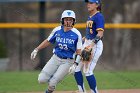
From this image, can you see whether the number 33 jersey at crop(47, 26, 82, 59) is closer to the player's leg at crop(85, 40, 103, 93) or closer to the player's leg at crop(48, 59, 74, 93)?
the player's leg at crop(48, 59, 74, 93)

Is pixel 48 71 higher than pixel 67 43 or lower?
lower

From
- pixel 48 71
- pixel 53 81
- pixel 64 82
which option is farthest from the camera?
pixel 64 82

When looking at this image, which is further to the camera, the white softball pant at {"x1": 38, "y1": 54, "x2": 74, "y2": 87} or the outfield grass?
the outfield grass

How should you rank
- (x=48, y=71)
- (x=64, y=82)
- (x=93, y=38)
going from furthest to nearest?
(x=64, y=82)
(x=93, y=38)
(x=48, y=71)

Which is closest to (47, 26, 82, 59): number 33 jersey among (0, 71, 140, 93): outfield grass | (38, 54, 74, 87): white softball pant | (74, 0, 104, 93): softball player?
(38, 54, 74, 87): white softball pant

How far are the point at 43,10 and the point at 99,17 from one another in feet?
26.2

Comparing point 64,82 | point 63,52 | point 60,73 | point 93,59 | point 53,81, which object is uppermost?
point 63,52

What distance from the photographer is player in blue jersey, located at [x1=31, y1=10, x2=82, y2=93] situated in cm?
919

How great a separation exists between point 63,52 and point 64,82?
3328 millimetres

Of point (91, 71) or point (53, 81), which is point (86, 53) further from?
point (53, 81)

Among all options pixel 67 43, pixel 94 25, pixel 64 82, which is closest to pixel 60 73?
pixel 67 43

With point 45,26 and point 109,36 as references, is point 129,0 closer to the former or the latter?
point 109,36

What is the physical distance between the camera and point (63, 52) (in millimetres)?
9281

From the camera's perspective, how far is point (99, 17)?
30.5 feet
